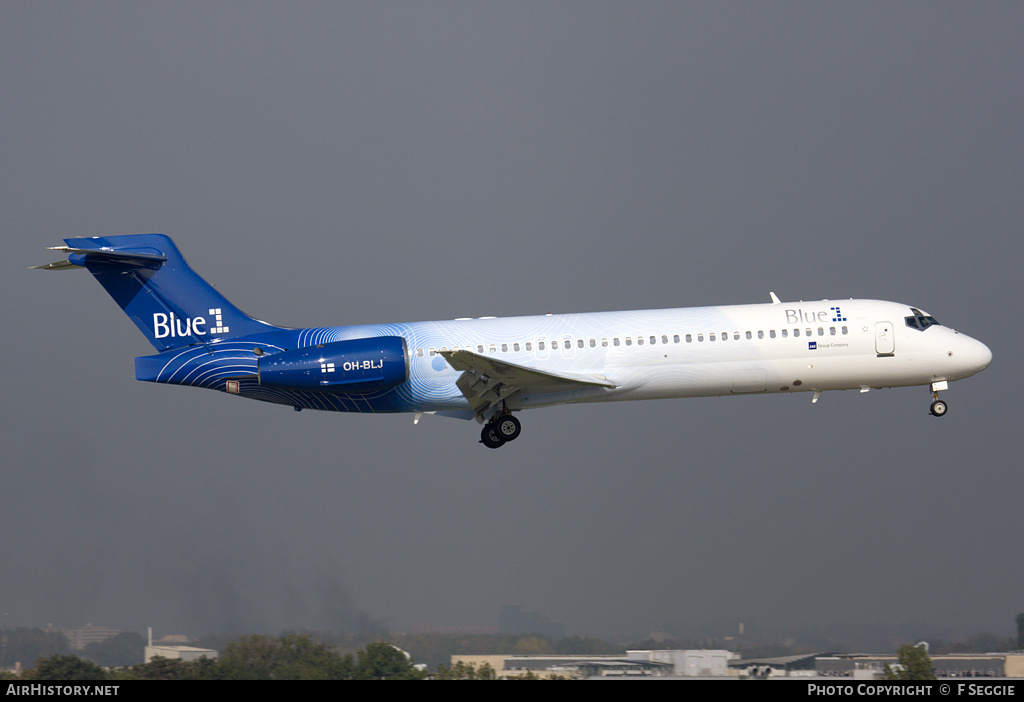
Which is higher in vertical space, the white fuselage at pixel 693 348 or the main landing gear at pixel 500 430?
the white fuselage at pixel 693 348

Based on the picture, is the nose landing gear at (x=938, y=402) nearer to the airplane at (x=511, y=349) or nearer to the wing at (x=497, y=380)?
the airplane at (x=511, y=349)

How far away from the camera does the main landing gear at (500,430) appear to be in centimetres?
2562

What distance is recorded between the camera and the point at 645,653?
2653 centimetres

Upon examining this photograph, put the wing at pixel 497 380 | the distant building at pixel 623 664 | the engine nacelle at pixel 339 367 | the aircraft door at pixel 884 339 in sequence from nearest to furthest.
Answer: the wing at pixel 497 380 → the engine nacelle at pixel 339 367 → the distant building at pixel 623 664 → the aircraft door at pixel 884 339

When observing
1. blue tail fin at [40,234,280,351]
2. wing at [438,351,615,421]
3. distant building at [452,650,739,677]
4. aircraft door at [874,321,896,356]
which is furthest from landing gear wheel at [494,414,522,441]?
aircraft door at [874,321,896,356]

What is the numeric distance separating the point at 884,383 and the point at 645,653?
9.09 meters

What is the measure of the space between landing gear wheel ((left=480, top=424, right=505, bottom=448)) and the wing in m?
0.48

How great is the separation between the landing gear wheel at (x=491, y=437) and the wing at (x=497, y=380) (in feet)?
1.56

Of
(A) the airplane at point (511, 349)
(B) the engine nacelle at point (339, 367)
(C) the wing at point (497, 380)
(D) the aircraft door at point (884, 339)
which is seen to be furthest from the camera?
(D) the aircraft door at point (884, 339)

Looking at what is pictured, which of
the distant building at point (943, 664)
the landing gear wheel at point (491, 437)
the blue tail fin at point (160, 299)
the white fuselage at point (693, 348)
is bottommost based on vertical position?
the distant building at point (943, 664)

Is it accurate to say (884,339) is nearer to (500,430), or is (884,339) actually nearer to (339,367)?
(500,430)

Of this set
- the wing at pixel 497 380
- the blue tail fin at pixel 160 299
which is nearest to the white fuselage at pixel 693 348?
the wing at pixel 497 380
